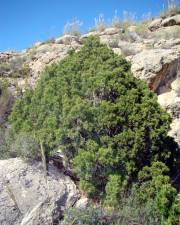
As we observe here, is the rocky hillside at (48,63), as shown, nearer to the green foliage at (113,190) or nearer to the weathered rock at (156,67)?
the weathered rock at (156,67)

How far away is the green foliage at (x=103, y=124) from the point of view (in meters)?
9.48

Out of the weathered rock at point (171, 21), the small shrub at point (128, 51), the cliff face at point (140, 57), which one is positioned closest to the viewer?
→ the cliff face at point (140, 57)

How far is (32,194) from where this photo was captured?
960 centimetres

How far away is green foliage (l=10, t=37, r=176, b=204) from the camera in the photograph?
9.48 metres

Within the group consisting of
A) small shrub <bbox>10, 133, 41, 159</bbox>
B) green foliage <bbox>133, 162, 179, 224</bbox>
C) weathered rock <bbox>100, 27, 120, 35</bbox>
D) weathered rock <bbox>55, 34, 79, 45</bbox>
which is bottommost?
green foliage <bbox>133, 162, 179, 224</bbox>

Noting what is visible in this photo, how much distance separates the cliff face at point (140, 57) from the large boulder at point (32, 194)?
12.5 feet

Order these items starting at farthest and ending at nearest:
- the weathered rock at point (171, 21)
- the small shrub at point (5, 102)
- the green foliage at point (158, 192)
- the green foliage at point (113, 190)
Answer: the weathered rock at point (171, 21), the small shrub at point (5, 102), the green foliage at point (113, 190), the green foliage at point (158, 192)

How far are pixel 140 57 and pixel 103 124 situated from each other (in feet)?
18.3

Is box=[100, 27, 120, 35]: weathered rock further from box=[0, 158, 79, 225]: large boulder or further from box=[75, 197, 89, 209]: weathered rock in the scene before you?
box=[75, 197, 89, 209]: weathered rock

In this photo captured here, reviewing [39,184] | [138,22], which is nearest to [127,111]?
[39,184]

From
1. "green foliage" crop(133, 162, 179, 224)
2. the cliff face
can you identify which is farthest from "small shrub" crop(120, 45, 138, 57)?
"green foliage" crop(133, 162, 179, 224)

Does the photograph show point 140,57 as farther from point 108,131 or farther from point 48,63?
point 108,131

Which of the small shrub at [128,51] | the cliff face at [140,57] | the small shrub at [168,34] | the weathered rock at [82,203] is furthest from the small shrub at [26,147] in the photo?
the small shrub at [168,34]

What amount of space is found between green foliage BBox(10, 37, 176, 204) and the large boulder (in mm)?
511
